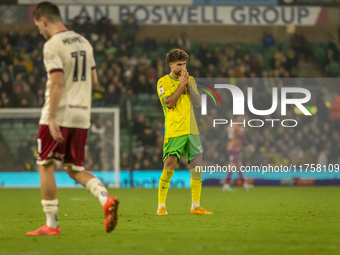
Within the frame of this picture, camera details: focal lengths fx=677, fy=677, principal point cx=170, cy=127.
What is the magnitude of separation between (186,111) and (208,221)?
182 centimetres

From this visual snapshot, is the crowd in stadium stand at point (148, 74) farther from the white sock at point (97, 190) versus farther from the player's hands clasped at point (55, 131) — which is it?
the player's hands clasped at point (55, 131)

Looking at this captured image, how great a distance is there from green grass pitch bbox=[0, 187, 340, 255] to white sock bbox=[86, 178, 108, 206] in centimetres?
35

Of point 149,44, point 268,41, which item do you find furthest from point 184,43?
point 268,41

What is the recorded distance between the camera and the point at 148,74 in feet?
73.3

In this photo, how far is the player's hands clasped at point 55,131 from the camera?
19.7 feet

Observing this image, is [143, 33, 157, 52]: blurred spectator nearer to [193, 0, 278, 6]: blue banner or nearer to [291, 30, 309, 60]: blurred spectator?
[193, 0, 278, 6]: blue banner

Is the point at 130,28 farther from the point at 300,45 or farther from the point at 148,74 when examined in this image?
the point at 300,45

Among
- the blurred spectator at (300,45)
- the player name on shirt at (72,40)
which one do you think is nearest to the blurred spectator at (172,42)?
the blurred spectator at (300,45)

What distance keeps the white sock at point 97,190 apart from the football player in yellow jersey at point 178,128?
2.78m

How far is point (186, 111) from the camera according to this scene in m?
9.17

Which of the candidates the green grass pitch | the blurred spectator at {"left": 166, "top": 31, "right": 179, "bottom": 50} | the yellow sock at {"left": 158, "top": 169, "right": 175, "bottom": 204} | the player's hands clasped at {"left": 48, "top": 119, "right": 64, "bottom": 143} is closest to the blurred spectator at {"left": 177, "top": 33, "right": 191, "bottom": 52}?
the blurred spectator at {"left": 166, "top": 31, "right": 179, "bottom": 50}

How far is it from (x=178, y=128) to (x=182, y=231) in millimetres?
2567

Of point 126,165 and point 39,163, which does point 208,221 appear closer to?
point 39,163

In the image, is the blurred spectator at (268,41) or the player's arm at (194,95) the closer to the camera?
the player's arm at (194,95)
